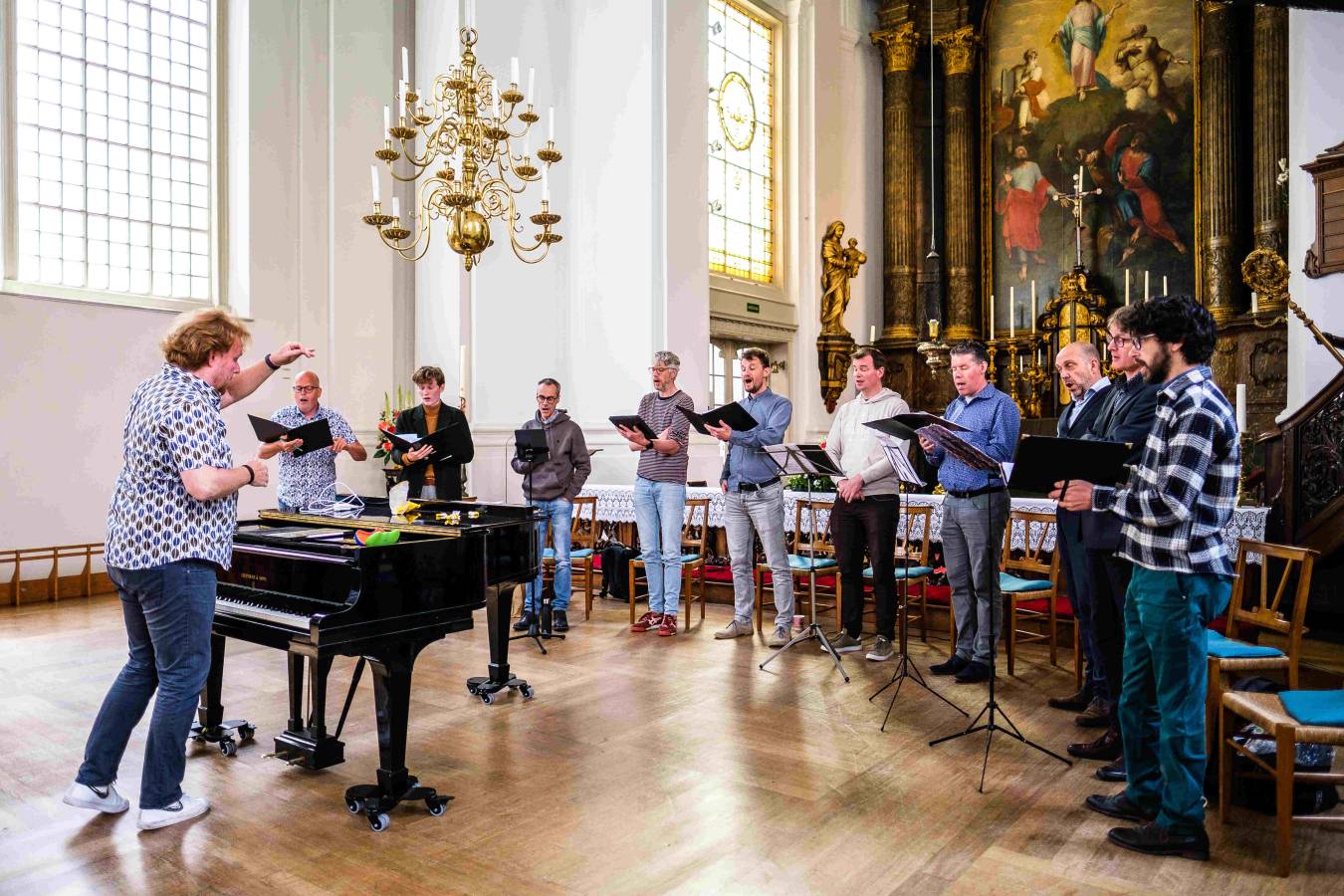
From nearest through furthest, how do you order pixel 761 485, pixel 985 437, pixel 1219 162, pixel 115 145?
pixel 985 437 → pixel 761 485 → pixel 115 145 → pixel 1219 162

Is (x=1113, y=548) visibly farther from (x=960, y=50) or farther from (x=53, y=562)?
(x=960, y=50)

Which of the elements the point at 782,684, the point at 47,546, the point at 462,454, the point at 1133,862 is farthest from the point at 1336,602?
the point at 47,546

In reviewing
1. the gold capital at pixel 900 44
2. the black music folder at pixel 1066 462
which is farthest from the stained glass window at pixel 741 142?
the black music folder at pixel 1066 462

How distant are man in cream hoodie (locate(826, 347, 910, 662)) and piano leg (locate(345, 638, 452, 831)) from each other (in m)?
2.76

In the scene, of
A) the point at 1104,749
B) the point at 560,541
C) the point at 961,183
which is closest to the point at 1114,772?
the point at 1104,749

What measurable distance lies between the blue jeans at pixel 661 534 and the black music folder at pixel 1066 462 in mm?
3288

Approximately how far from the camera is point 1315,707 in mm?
2697

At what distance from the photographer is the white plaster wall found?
7.60m

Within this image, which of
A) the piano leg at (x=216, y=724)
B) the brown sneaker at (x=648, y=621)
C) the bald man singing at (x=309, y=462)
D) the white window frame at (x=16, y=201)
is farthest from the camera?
the white window frame at (x=16, y=201)

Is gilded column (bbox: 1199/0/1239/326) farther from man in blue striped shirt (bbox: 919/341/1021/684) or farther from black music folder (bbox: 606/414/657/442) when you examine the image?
black music folder (bbox: 606/414/657/442)

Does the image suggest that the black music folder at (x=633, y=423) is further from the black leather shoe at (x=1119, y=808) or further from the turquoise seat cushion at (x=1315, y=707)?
the turquoise seat cushion at (x=1315, y=707)

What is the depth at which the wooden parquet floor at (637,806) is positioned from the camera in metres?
2.65

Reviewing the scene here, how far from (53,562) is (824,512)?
5947 mm

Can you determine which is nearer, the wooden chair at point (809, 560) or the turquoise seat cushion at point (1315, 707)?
the turquoise seat cushion at point (1315, 707)
